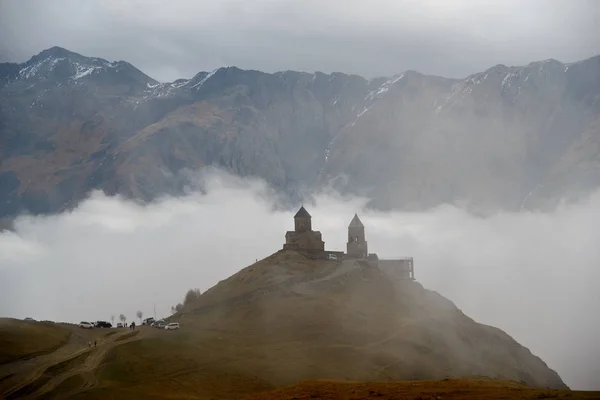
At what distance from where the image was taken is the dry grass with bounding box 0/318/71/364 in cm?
9544

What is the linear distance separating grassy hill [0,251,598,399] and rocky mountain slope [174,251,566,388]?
263 millimetres

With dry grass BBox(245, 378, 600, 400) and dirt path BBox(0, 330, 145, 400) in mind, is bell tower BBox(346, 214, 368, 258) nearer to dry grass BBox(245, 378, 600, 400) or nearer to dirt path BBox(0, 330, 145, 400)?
dirt path BBox(0, 330, 145, 400)

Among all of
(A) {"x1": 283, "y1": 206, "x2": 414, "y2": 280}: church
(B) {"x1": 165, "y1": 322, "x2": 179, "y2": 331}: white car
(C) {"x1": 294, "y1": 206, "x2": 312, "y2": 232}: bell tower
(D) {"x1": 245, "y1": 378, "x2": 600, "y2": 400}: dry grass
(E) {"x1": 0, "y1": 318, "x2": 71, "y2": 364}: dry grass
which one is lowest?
(D) {"x1": 245, "y1": 378, "x2": 600, "y2": 400}: dry grass

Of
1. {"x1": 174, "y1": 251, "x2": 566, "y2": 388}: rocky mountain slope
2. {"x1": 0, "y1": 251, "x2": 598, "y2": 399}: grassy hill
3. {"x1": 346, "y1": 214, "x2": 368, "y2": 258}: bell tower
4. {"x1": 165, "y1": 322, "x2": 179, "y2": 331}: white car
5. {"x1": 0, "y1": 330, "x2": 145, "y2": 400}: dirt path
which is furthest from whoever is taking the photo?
{"x1": 346, "y1": 214, "x2": 368, "y2": 258}: bell tower

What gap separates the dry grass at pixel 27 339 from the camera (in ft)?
313

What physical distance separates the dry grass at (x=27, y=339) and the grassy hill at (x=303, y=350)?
559cm

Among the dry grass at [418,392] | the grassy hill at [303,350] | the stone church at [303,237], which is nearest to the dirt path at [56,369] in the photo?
the grassy hill at [303,350]

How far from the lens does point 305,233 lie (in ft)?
557

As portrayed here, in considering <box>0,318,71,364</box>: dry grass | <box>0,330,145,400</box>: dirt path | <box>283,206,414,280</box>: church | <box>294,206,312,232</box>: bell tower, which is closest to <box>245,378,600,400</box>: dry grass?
<box>0,330,145,400</box>: dirt path

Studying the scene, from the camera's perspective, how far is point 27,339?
101562 millimetres

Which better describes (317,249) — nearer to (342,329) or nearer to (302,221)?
(302,221)

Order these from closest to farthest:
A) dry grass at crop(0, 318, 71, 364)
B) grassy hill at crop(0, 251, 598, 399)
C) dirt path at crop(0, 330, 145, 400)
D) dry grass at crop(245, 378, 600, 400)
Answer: dry grass at crop(245, 378, 600, 400)
grassy hill at crop(0, 251, 598, 399)
dirt path at crop(0, 330, 145, 400)
dry grass at crop(0, 318, 71, 364)

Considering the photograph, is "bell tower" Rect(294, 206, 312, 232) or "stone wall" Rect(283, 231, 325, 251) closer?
"stone wall" Rect(283, 231, 325, 251)

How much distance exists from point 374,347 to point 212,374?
37070mm
